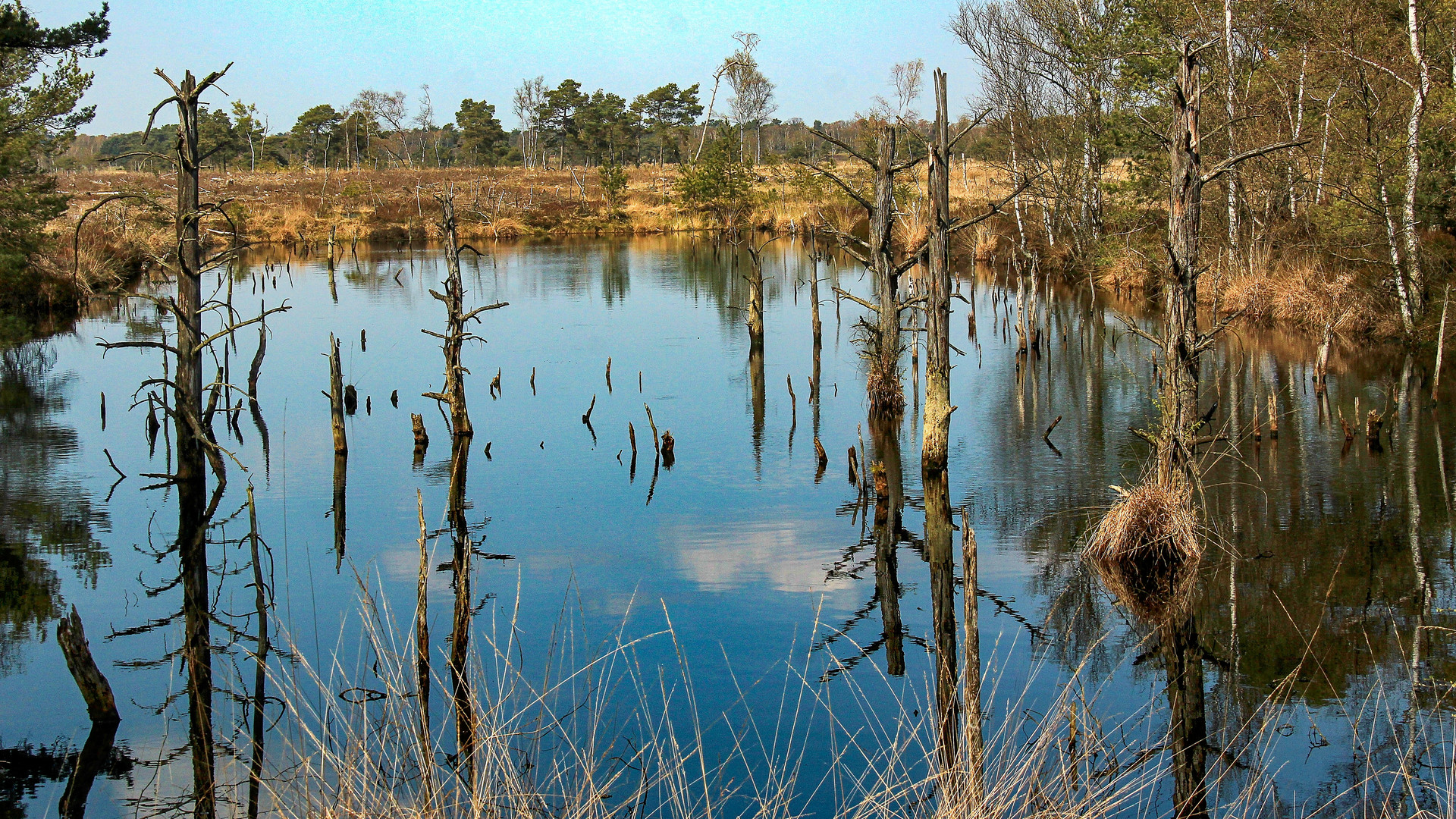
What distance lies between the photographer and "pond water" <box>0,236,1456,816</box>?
8.26 m

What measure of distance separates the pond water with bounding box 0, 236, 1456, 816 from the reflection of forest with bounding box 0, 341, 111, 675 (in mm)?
58

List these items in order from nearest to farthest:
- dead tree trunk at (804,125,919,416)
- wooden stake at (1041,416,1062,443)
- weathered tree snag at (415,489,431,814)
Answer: weathered tree snag at (415,489,431,814)
wooden stake at (1041,416,1062,443)
dead tree trunk at (804,125,919,416)

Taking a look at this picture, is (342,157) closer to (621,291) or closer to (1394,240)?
(621,291)

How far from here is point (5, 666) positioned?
9688 millimetres

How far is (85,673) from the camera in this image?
8203 millimetres

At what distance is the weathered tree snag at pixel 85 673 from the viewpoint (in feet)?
25.6

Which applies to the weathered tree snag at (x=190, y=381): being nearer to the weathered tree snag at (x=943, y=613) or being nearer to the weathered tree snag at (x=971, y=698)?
the weathered tree snag at (x=943, y=613)

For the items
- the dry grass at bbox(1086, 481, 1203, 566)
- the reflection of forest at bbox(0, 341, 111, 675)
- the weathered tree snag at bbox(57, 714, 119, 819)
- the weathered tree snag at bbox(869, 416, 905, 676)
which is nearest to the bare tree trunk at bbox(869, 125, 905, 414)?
the weathered tree snag at bbox(869, 416, 905, 676)

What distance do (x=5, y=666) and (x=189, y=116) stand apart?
6.09 m

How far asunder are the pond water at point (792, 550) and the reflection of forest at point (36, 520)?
6 centimetres

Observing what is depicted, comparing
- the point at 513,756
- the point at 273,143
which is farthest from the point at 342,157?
the point at 513,756

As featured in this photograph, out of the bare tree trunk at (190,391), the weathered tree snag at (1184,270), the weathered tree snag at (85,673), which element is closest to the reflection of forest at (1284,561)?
the weathered tree snag at (1184,270)

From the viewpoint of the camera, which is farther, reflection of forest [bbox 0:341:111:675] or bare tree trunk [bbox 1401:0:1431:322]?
bare tree trunk [bbox 1401:0:1431:322]

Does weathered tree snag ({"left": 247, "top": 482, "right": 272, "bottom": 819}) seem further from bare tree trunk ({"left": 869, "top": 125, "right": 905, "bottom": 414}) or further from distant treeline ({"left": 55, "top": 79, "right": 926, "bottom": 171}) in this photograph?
distant treeline ({"left": 55, "top": 79, "right": 926, "bottom": 171})
